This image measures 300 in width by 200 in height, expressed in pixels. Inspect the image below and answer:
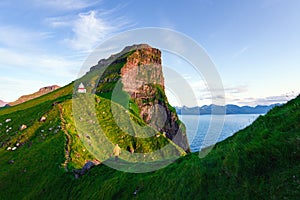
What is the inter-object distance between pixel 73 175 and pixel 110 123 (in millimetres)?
57765

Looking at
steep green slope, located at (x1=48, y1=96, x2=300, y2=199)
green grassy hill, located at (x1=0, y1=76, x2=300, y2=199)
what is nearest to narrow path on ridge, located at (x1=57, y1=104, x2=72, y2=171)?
green grassy hill, located at (x1=0, y1=76, x2=300, y2=199)

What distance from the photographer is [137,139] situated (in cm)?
11688

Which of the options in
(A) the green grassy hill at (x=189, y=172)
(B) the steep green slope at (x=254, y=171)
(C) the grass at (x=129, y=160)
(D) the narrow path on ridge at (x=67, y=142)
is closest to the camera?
(B) the steep green slope at (x=254, y=171)

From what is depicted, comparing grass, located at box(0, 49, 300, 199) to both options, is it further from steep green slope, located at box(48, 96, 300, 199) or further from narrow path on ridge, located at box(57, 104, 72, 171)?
narrow path on ridge, located at box(57, 104, 72, 171)

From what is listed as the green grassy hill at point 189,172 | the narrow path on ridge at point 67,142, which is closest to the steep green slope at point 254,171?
the green grassy hill at point 189,172

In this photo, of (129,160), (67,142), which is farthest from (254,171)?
(67,142)

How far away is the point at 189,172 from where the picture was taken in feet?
70.4

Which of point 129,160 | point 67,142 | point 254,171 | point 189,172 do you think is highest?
point 254,171

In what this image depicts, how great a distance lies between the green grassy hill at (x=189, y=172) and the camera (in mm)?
13477

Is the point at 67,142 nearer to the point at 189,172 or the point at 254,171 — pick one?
the point at 189,172

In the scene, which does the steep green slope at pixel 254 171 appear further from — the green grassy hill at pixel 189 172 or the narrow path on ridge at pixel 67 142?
the narrow path on ridge at pixel 67 142

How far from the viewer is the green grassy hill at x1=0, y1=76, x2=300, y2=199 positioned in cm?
1348

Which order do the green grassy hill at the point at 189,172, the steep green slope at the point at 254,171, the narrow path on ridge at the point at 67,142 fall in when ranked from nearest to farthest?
the steep green slope at the point at 254,171 → the green grassy hill at the point at 189,172 → the narrow path on ridge at the point at 67,142

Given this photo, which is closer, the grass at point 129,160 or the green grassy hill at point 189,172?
the green grassy hill at point 189,172
